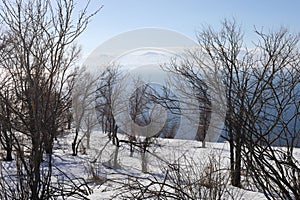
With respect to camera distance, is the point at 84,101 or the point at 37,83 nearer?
the point at 37,83

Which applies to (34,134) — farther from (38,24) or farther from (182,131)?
(182,131)

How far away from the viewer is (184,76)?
7.77 metres

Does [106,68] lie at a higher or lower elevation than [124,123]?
higher

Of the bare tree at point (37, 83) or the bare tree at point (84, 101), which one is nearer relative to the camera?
the bare tree at point (37, 83)

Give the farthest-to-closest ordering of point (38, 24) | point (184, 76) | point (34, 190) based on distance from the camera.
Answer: point (184, 76) < point (38, 24) < point (34, 190)

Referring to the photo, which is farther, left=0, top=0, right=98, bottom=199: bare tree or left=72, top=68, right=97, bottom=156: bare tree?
left=72, top=68, right=97, bottom=156: bare tree

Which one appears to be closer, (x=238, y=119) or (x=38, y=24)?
(x=238, y=119)

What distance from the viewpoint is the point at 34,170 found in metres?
2.12

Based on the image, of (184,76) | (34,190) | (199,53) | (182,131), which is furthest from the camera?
(182,131)

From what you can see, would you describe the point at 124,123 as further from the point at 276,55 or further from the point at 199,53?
the point at 276,55

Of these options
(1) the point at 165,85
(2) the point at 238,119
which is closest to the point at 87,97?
(1) the point at 165,85

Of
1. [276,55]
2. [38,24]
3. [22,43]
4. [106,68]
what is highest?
[106,68]

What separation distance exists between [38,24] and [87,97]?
13.1 m

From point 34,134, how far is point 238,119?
1.52 meters
